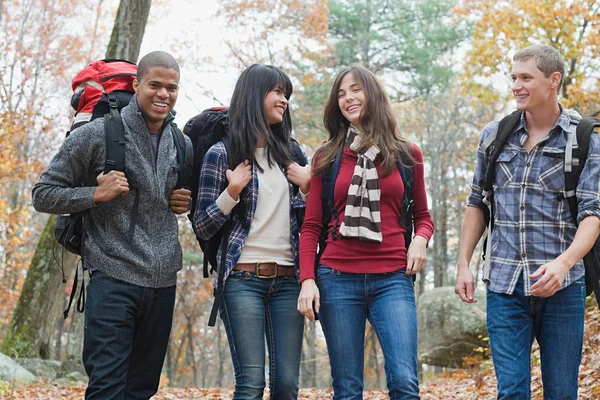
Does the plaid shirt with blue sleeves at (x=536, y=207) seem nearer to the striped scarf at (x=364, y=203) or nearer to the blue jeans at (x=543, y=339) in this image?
the blue jeans at (x=543, y=339)

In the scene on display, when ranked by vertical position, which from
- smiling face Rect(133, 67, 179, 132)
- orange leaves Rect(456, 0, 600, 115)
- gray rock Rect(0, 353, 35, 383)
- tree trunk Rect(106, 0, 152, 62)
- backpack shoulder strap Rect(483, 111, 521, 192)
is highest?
orange leaves Rect(456, 0, 600, 115)

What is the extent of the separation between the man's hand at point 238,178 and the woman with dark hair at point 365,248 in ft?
1.33

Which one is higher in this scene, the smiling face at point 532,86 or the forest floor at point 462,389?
the smiling face at point 532,86

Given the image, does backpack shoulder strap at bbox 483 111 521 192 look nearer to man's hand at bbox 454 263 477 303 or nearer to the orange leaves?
man's hand at bbox 454 263 477 303

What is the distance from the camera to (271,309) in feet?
13.2

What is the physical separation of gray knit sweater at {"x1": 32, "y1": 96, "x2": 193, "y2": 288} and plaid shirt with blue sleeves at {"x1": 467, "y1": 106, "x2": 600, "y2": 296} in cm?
191

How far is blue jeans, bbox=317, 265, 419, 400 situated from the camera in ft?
12.0

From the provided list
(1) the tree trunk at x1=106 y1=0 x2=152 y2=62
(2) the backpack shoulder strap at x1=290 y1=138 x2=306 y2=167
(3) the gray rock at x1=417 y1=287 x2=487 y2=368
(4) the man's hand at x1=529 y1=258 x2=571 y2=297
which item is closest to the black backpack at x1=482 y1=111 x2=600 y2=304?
(4) the man's hand at x1=529 y1=258 x2=571 y2=297

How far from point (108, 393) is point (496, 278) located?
7.23 feet

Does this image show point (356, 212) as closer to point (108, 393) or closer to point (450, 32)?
point (108, 393)

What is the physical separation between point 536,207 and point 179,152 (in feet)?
7.00

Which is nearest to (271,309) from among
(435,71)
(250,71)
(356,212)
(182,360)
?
(356,212)

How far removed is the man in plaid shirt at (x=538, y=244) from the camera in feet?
11.6

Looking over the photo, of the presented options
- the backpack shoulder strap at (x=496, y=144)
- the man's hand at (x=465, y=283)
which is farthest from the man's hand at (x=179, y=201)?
the backpack shoulder strap at (x=496, y=144)
